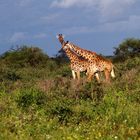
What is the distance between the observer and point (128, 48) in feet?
137

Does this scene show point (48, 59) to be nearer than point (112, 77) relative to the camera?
No

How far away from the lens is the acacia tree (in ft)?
135

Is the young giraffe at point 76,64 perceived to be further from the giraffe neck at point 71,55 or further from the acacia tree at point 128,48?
the acacia tree at point 128,48

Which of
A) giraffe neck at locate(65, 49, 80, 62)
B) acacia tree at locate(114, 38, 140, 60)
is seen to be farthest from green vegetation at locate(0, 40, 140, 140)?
acacia tree at locate(114, 38, 140, 60)

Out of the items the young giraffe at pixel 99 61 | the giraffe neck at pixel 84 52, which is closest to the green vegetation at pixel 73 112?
the young giraffe at pixel 99 61

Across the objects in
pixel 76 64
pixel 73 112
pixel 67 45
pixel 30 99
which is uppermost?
pixel 67 45

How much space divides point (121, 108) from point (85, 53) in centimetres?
1117

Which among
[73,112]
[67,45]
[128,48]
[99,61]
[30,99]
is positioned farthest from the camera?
[128,48]

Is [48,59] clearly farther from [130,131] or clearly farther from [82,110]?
[130,131]

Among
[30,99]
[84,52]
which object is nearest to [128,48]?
[84,52]

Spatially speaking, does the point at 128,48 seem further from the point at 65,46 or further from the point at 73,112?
the point at 73,112

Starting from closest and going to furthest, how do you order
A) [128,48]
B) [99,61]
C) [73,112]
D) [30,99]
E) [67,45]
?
[73,112]
[30,99]
[99,61]
[67,45]
[128,48]

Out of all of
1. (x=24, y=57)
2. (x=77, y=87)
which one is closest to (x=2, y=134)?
(x=77, y=87)

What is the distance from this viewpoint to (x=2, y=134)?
9438mm
